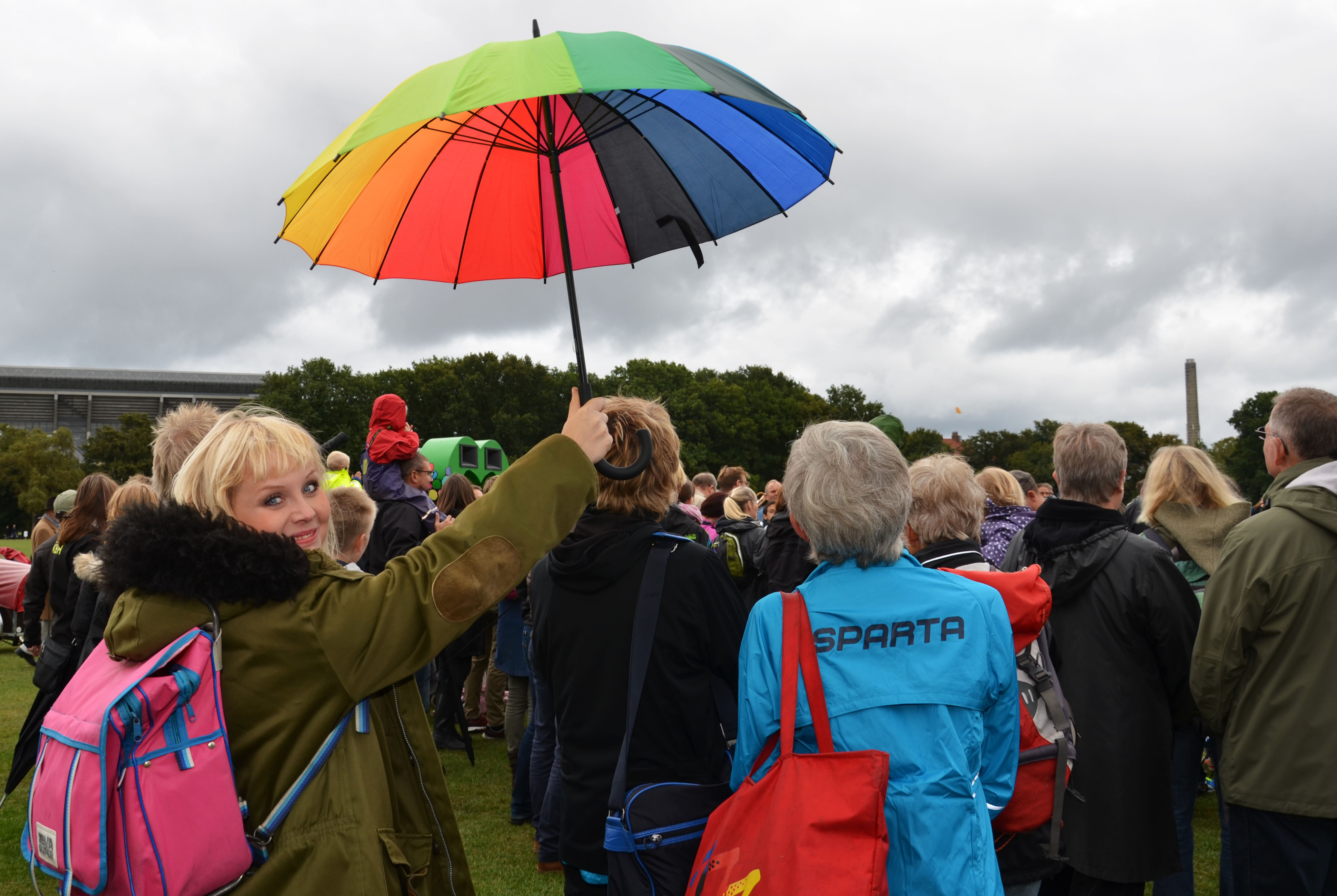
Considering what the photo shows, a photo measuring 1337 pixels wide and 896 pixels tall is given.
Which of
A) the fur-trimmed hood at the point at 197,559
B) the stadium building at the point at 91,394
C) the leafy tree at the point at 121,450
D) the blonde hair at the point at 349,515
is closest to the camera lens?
the fur-trimmed hood at the point at 197,559

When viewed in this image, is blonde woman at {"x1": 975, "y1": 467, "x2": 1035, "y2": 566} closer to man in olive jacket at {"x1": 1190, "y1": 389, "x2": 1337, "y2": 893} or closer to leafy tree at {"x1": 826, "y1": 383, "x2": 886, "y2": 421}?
man in olive jacket at {"x1": 1190, "y1": 389, "x2": 1337, "y2": 893}

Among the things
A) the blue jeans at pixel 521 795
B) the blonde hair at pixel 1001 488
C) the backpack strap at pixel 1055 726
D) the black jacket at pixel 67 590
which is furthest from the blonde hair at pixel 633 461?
the blonde hair at pixel 1001 488

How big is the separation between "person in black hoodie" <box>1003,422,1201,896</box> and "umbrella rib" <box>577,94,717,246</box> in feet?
5.80

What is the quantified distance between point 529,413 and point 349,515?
5737 centimetres

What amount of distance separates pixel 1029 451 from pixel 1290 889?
266 feet

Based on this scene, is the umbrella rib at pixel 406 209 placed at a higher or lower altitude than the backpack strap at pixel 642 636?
higher

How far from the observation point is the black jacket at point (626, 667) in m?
2.77

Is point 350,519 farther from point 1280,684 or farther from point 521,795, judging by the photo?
point 1280,684

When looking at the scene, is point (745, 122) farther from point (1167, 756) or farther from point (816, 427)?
point (1167, 756)

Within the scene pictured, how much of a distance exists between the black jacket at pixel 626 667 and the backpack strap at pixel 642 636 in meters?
0.02

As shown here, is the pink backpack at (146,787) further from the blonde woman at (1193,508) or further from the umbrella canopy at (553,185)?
the blonde woman at (1193,508)

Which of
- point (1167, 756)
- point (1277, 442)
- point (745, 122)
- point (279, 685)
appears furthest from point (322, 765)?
point (1277, 442)

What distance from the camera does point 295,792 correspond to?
6.19 ft

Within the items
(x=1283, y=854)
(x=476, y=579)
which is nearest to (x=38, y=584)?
(x=476, y=579)
